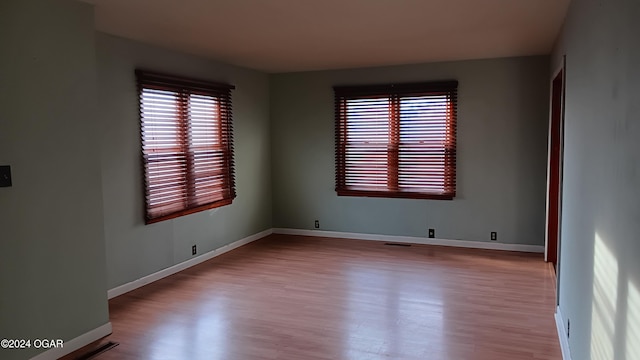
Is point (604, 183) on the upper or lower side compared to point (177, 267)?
upper

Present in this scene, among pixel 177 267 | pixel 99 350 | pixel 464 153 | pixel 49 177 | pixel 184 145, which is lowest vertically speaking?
pixel 99 350

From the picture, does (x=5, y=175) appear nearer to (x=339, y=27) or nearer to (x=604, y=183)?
(x=339, y=27)

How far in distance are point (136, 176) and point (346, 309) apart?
Result: 2.36 m

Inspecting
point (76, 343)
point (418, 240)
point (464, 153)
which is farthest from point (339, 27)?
point (418, 240)

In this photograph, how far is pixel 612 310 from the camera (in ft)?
5.55

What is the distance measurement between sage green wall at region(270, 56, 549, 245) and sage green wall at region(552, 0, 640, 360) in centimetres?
256

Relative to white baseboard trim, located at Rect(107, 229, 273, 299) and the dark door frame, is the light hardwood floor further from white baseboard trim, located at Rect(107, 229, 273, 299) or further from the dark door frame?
the dark door frame

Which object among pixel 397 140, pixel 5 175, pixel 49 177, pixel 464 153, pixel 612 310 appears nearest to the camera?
pixel 612 310

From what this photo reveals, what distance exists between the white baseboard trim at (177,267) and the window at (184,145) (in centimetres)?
57

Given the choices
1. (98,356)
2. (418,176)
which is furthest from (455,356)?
(418,176)

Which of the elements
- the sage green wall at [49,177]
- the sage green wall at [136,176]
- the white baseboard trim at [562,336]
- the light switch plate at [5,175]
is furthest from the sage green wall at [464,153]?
the light switch plate at [5,175]

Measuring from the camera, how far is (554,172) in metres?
5.05

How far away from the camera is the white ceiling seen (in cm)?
334

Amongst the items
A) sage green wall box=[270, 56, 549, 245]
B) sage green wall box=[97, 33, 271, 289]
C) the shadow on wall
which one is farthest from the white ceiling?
the shadow on wall
